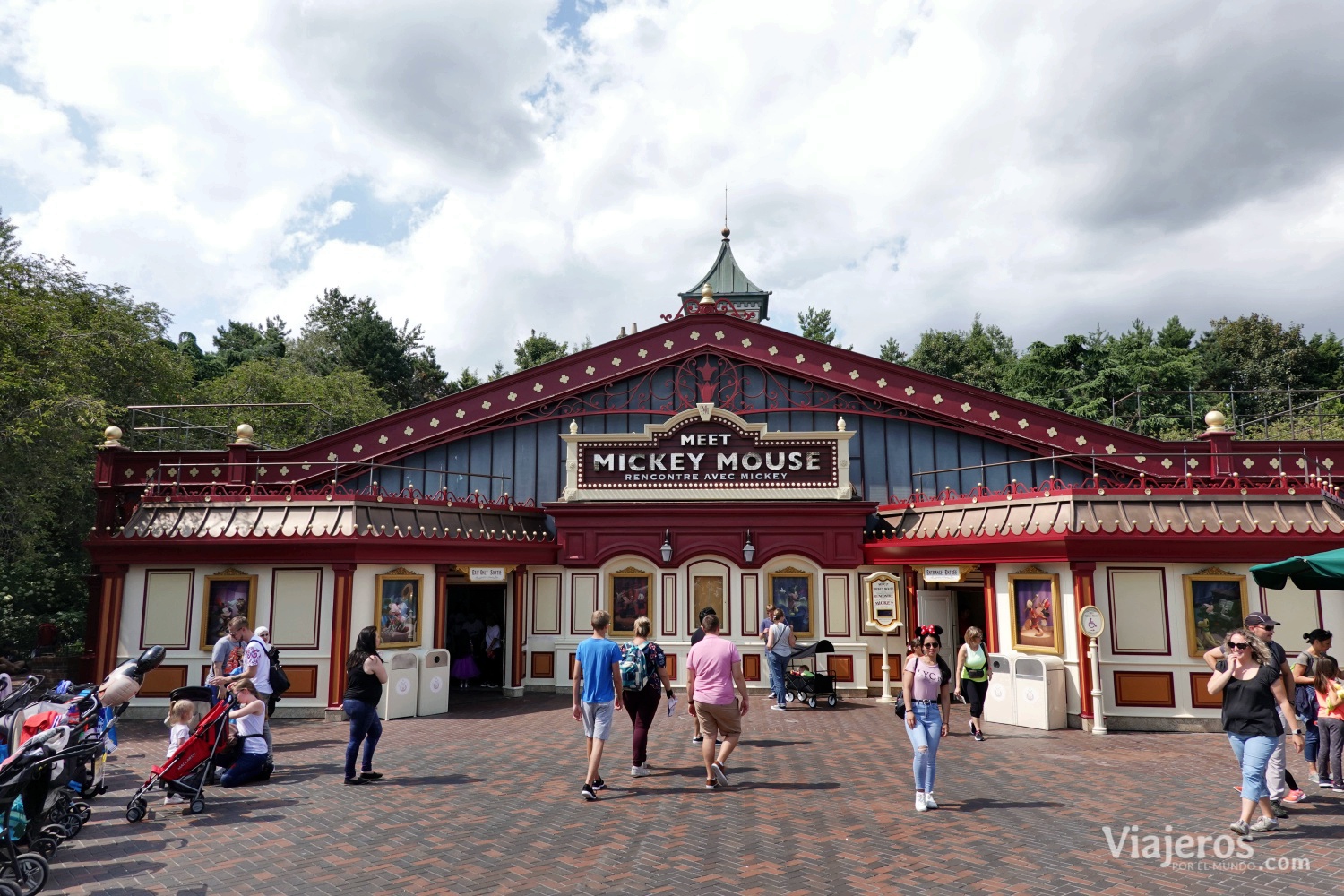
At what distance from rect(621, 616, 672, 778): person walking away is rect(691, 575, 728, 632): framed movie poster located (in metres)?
8.33

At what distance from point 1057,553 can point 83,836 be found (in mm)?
13341

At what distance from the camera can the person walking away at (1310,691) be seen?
8719 mm

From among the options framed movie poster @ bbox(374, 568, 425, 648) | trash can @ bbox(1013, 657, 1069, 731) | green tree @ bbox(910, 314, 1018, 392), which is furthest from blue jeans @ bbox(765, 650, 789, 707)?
green tree @ bbox(910, 314, 1018, 392)

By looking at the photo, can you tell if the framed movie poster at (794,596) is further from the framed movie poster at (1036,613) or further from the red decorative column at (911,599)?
the framed movie poster at (1036,613)

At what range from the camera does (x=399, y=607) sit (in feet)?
49.5

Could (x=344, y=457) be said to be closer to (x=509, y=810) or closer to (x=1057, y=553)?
(x=509, y=810)

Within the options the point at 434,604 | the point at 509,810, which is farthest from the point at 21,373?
the point at 509,810

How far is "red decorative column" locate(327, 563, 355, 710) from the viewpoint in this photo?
14.3 meters

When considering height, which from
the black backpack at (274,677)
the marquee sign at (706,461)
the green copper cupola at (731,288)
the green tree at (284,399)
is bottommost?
the black backpack at (274,677)

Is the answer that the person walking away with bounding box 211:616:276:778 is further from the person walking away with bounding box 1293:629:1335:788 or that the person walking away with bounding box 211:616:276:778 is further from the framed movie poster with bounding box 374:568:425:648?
the person walking away with bounding box 1293:629:1335:788

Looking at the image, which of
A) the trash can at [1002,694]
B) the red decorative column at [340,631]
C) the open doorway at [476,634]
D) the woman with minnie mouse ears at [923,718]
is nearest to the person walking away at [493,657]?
the open doorway at [476,634]

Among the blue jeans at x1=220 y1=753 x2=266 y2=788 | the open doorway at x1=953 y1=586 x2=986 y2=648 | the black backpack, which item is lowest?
the blue jeans at x1=220 y1=753 x2=266 y2=788

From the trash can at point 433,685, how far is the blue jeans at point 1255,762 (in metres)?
12.0

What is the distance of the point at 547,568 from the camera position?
18.0 metres
